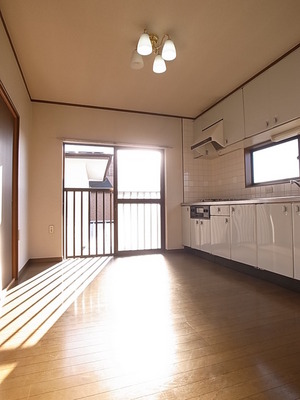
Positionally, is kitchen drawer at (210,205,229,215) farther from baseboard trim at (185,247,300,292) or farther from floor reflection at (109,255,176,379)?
floor reflection at (109,255,176,379)

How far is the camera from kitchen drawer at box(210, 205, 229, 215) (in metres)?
2.89

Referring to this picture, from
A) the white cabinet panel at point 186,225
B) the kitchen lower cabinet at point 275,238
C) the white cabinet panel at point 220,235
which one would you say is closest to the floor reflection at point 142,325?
the white cabinet panel at point 220,235

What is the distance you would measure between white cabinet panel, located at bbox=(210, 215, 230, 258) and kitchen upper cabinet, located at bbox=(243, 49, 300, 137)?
45.3 inches

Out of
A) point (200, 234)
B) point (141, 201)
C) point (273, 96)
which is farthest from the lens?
point (141, 201)

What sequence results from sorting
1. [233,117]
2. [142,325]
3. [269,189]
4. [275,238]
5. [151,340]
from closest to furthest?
1. [151,340]
2. [142,325]
3. [275,238]
4. [269,189]
5. [233,117]

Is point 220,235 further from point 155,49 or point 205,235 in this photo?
point 155,49

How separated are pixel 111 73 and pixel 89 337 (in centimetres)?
Result: 276

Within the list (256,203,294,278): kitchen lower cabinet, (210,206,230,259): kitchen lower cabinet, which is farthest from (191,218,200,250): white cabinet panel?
(256,203,294,278): kitchen lower cabinet

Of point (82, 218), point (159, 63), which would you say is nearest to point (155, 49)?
point (159, 63)

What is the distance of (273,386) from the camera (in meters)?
1.00

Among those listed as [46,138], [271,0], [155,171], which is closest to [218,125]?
[155,171]

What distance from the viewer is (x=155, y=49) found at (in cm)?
231

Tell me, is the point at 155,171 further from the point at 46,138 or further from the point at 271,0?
the point at 271,0

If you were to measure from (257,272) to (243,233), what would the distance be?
47 centimetres
